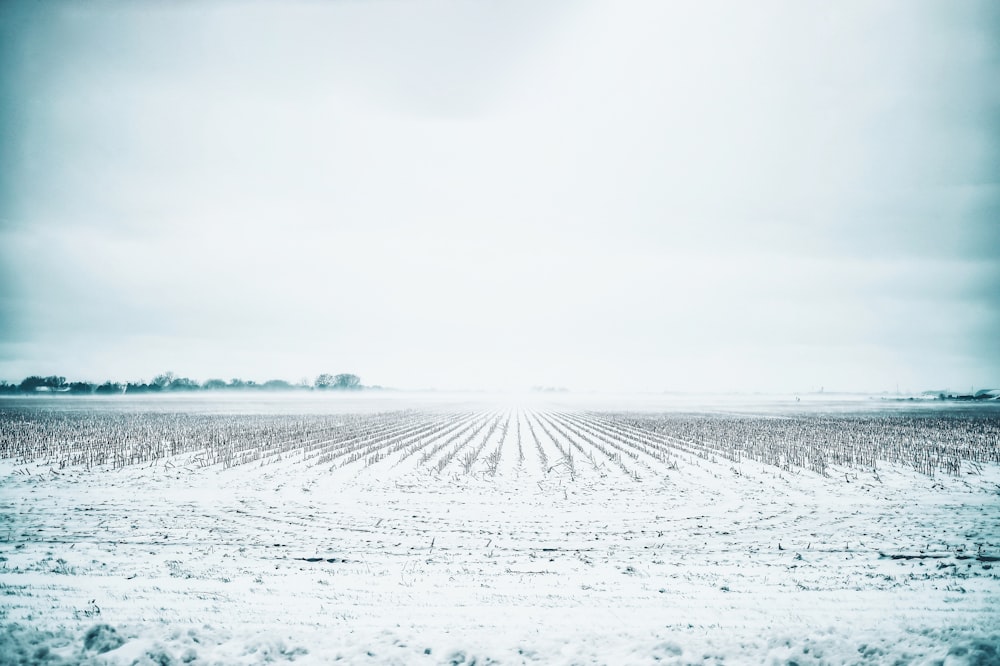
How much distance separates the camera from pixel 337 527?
10.5 m

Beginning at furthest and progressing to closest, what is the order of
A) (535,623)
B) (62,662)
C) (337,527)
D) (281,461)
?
(281,461)
(337,527)
(535,623)
(62,662)

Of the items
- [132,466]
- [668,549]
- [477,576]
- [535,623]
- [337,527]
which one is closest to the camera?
[535,623]

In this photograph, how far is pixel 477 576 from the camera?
25.4ft

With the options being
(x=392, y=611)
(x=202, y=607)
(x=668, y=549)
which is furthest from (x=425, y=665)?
(x=668, y=549)

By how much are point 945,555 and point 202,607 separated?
1151 cm

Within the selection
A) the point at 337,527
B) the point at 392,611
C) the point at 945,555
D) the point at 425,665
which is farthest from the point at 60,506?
the point at 945,555

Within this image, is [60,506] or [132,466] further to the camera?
[132,466]

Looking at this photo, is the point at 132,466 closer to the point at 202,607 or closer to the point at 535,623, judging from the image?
the point at 202,607

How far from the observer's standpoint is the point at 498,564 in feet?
27.2

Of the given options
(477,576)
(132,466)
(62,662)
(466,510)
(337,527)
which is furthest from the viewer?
(132,466)

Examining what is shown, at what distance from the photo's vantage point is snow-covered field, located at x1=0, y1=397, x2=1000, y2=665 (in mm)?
5629

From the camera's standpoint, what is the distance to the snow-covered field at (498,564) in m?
5.63

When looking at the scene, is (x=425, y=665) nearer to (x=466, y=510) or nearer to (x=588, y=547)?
(x=588, y=547)

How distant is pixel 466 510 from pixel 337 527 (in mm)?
2998
